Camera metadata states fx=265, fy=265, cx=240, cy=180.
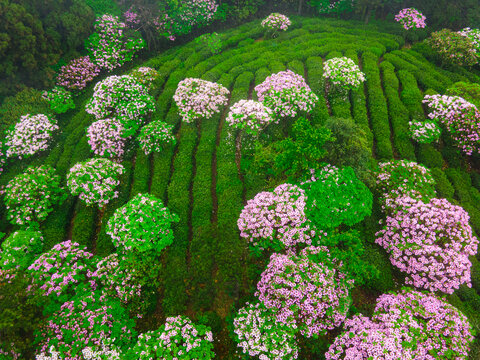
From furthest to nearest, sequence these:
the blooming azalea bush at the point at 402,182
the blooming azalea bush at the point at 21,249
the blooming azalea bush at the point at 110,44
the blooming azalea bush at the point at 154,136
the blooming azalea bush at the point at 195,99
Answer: the blooming azalea bush at the point at 110,44 < the blooming azalea bush at the point at 195,99 < the blooming azalea bush at the point at 154,136 < the blooming azalea bush at the point at 402,182 < the blooming azalea bush at the point at 21,249

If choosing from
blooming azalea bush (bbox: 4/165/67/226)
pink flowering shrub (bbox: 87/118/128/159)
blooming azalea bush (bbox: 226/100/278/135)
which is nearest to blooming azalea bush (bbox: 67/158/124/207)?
pink flowering shrub (bbox: 87/118/128/159)

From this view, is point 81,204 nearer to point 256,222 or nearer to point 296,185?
point 256,222

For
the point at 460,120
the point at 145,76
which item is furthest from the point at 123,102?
the point at 460,120

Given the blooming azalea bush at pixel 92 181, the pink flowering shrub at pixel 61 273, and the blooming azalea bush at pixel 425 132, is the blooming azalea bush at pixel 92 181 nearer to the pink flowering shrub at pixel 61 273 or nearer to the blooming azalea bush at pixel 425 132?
the pink flowering shrub at pixel 61 273

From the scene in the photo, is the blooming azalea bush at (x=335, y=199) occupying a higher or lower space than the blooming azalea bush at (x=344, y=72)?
lower

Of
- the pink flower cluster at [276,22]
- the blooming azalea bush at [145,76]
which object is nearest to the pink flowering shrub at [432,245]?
the blooming azalea bush at [145,76]

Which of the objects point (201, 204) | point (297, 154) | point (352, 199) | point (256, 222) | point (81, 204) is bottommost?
point (81, 204)

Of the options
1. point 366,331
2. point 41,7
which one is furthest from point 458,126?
point 41,7
